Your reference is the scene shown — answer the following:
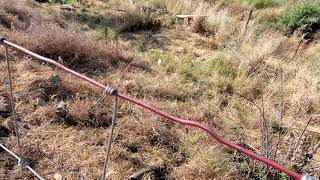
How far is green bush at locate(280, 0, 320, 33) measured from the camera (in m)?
9.47

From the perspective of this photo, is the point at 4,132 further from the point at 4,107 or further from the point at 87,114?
the point at 87,114

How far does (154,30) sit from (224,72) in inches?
97.3

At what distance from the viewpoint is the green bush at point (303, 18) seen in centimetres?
947

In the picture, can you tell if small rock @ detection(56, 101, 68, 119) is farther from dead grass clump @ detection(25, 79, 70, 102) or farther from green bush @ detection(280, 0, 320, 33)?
green bush @ detection(280, 0, 320, 33)

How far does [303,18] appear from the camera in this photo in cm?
952

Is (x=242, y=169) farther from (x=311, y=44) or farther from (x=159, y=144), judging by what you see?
(x=311, y=44)

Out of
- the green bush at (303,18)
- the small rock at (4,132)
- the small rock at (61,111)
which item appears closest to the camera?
the small rock at (4,132)

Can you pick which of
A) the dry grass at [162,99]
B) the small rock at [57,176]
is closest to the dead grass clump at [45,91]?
the dry grass at [162,99]

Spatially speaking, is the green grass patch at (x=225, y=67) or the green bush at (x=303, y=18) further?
the green bush at (x=303, y=18)

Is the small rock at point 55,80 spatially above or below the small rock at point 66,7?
below

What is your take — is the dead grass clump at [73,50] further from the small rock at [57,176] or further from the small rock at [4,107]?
the small rock at [57,176]

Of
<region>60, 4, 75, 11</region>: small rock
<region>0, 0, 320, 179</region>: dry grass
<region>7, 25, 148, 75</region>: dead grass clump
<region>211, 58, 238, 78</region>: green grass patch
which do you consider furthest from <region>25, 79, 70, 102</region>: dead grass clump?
<region>60, 4, 75, 11</region>: small rock

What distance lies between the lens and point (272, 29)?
346 inches

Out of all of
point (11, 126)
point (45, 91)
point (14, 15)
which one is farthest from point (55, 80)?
point (14, 15)
